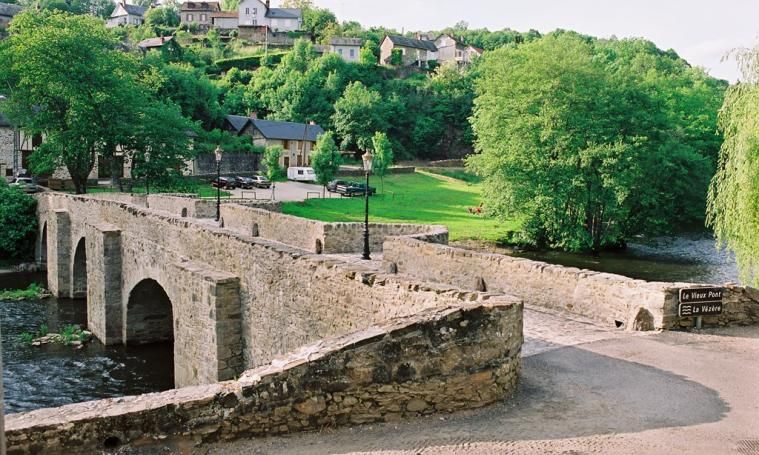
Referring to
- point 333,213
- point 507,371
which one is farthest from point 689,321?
point 333,213

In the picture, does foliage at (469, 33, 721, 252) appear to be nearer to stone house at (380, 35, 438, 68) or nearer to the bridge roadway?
the bridge roadway

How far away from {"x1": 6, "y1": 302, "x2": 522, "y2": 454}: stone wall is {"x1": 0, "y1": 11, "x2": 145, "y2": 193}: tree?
1462 inches

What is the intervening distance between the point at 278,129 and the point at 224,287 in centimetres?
5889

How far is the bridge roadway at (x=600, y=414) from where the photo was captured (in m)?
6.92

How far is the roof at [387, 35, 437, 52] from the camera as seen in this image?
123650 millimetres

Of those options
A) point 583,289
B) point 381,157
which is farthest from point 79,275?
point 381,157

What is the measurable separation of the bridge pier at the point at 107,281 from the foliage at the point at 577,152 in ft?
69.3

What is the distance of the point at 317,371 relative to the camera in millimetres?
7234

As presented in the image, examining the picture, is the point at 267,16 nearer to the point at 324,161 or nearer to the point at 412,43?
the point at 412,43

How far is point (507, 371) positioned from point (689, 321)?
5.32 m

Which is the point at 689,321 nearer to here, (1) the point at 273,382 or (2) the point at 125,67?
(1) the point at 273,382

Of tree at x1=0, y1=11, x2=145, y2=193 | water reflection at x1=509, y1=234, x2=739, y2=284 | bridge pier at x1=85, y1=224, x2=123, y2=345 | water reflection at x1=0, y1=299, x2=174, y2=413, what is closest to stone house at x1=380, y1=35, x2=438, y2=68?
tree at x1=0, y1=11, x2=145, y2=193

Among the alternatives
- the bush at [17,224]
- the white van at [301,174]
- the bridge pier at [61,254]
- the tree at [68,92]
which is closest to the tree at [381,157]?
the white van at [301,174]

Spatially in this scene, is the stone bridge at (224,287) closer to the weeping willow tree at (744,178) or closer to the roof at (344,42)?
the weeping willow tree at (744,178)
